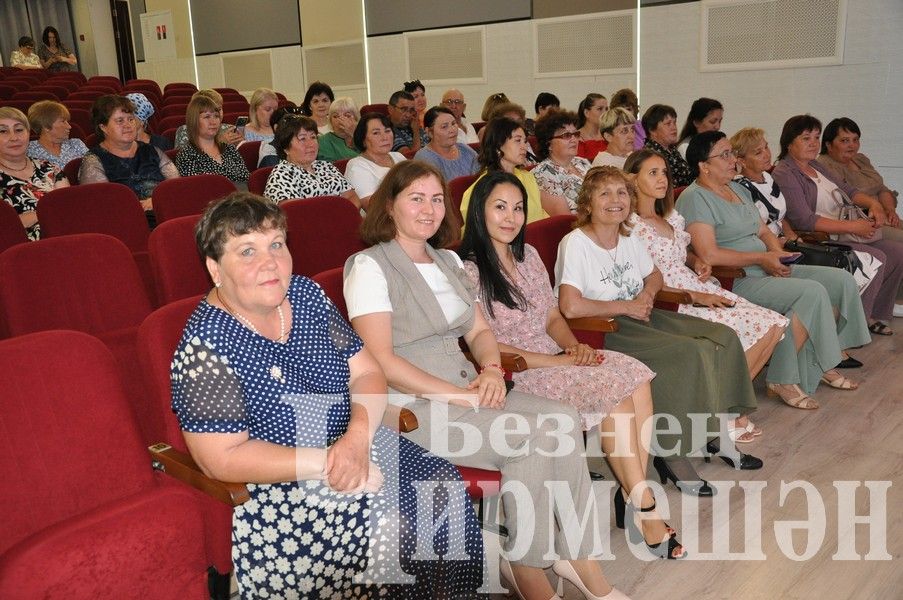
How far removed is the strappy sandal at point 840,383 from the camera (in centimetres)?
373

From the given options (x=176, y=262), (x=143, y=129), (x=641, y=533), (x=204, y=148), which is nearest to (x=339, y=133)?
(x=204, y=148)

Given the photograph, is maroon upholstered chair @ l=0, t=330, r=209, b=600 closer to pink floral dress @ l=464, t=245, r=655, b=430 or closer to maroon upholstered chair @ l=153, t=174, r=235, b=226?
pink floral dress @ l=464, t=245, r=655, b=430

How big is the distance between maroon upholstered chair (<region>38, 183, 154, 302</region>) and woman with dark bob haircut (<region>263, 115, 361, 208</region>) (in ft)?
2.09

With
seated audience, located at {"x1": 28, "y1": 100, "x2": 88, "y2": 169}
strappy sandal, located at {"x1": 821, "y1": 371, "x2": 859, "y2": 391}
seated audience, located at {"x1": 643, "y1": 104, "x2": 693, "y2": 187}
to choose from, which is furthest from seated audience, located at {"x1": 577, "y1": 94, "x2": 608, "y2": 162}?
seated audience, located at {"x1": 28, "y1": 100, "x2": 88, "y2": 169}

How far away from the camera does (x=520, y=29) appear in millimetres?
9211

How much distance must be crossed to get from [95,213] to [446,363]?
83.9 inches

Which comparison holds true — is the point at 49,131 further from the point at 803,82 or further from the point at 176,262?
the point at 803,82

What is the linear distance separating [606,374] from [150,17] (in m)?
13.5

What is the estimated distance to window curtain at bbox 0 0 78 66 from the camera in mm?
14117

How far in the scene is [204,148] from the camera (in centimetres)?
483

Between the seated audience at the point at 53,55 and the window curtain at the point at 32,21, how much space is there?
1.71 metres

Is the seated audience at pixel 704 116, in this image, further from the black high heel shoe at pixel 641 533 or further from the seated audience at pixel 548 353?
the black high heel shoe at pixel 641 533

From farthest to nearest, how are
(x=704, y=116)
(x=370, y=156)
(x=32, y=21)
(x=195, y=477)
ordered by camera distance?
(x=32, y=21) → (x=704, y=116) → (x=370, y=156) → (x=195, y=477)

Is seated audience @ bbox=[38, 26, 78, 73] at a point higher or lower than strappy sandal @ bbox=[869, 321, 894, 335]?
higher
